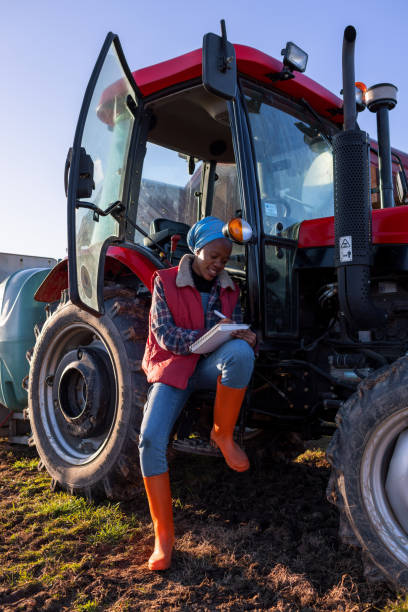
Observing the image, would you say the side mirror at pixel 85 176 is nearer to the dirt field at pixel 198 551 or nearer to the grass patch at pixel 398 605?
the dirt field at pixel 198 551

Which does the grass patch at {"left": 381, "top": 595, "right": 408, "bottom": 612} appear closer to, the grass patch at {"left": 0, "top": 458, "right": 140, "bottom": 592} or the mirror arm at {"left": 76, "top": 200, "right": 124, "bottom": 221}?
the grass patch at {"left": 0, "top": 458, "right": 140, "bottom": 592}

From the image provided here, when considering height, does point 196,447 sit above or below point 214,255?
below

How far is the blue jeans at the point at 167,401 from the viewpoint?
2428 mm

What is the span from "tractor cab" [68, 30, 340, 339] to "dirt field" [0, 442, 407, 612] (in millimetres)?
938

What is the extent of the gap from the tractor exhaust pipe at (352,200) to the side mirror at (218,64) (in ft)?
1.60

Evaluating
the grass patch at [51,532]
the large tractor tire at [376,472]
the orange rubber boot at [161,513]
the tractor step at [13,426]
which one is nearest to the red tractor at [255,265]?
the large tractor tire at [376,472]

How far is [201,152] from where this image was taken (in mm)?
3750

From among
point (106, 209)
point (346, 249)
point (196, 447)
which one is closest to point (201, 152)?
point (106, 209)

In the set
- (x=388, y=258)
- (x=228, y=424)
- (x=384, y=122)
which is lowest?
(x=228, y=424)

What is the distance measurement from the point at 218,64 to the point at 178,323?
3.79ft

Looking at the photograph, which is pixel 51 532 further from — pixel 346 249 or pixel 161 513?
pixel 346 249

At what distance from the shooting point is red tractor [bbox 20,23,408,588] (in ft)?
6.95

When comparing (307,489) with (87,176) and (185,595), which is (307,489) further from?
(87,176)

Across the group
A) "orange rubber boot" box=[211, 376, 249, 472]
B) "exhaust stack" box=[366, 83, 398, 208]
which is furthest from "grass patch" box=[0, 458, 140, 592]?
"exhaust stack" box=[366, 83, 398, 208]
